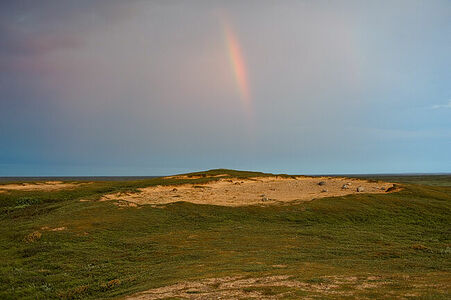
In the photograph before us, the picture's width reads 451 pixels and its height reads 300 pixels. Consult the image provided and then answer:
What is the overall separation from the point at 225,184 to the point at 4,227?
128ft

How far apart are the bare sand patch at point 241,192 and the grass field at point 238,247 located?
4.70 meters

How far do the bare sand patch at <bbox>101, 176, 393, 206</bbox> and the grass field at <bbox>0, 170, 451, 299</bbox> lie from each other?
470 cm

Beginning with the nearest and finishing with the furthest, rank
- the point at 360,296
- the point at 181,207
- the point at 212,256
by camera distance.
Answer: the point at 360,296
the point at 212,256
the point at 181,207

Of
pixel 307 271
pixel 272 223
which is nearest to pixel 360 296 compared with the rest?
pixel 307 271

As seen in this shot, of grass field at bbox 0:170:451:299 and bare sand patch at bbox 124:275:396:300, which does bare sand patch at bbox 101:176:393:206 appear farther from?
bare sand patch at bbox 124:275:396:300

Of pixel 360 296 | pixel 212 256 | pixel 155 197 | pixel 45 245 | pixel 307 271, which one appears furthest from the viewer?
pixel 155 197

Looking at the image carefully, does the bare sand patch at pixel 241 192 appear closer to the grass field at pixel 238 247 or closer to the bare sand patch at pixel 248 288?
the grass field at pixel 238 247

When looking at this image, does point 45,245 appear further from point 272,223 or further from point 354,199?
point 354,199

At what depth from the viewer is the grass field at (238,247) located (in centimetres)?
1675

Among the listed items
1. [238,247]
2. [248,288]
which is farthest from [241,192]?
[248,288]

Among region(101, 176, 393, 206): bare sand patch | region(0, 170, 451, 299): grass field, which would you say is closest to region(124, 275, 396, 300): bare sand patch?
region(0, 170, 451, 299): grass field

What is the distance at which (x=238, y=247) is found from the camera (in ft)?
86.5

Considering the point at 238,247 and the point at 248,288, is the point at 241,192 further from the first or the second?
the point at 248,288

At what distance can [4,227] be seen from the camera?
36.4 m
